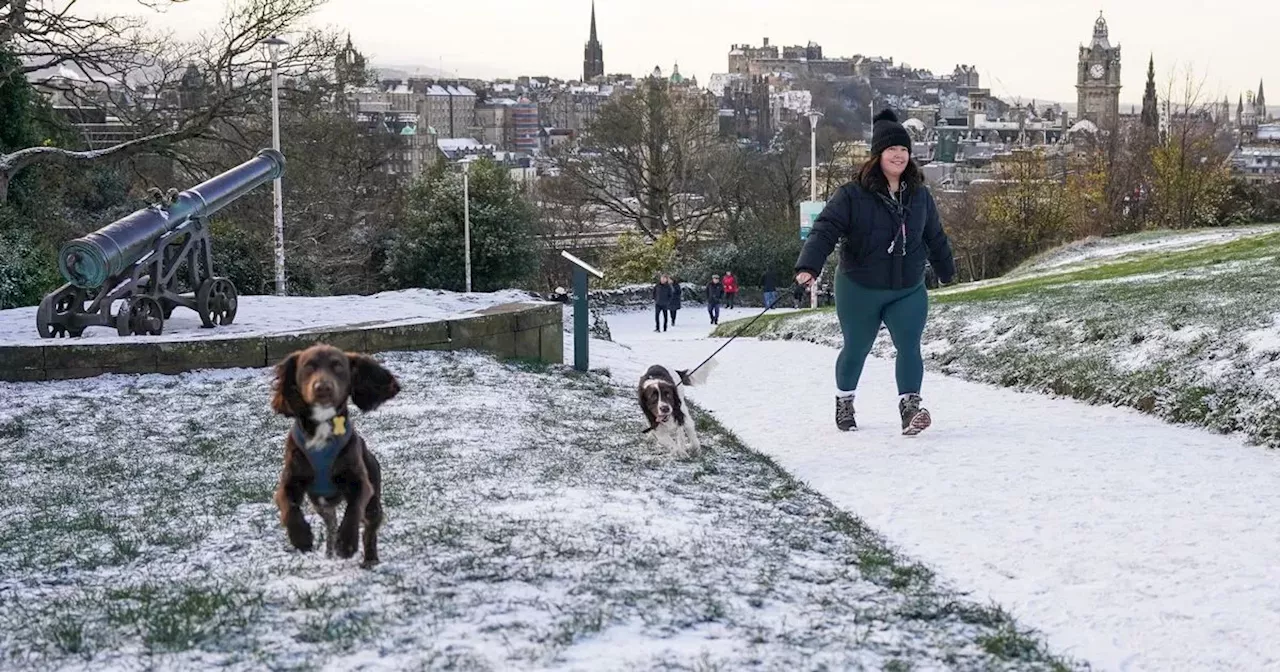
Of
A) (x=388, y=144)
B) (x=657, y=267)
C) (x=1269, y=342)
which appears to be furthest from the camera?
(x=388, y=144)

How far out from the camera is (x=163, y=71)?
75.0 feet

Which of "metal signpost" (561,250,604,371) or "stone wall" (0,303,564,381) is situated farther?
"metal signpost" (561,250,604,371)

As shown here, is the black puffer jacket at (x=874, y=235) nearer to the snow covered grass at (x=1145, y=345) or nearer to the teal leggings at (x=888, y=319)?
the teal leggings at (x=888, y=319)

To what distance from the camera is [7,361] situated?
383 inches

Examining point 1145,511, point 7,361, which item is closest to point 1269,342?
point 1145,511

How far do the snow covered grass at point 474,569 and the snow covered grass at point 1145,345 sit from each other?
2781 millimetres

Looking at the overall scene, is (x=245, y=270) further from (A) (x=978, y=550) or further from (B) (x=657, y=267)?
(A) (x=978, y=550)

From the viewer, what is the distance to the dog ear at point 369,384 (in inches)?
175

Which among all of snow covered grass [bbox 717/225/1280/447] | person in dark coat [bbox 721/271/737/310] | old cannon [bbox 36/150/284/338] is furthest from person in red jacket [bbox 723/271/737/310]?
old cannon [bbox 36/150/284/338]

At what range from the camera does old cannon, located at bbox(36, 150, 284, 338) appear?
10.9m

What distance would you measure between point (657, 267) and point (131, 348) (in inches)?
1533

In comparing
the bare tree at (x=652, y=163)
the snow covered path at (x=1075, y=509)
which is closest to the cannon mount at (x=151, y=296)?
the snow covered path at (x=1075, y=509)

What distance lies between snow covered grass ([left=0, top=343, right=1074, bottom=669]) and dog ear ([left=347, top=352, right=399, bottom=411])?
585 mm

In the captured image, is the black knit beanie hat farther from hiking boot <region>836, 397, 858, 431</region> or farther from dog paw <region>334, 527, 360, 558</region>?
dog paw <region>334, 527, 360, 558</region>
